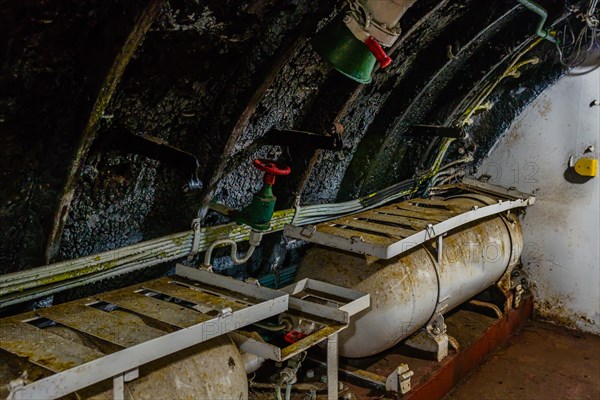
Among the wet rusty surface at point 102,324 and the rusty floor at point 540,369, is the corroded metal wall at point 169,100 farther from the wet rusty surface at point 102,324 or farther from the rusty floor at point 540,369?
the rusty floor at point 540,369

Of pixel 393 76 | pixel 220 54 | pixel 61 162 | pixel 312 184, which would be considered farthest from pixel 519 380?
pixel 61 162

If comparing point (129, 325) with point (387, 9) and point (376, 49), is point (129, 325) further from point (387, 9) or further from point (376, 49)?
point (387, 9)

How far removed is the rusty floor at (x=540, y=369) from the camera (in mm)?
4453

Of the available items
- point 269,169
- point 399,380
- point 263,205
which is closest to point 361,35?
point 269,169

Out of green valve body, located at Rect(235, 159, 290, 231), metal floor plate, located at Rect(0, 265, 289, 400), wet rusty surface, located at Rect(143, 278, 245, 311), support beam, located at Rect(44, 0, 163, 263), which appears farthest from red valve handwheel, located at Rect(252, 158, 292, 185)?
support beam, located at Rect(44, 0, 163, 263)

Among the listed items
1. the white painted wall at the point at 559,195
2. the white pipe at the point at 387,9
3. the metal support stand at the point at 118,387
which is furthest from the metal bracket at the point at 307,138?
the white painted wall at the point at 559,195

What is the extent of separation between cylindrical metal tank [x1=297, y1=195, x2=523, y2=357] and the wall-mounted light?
4.53ft

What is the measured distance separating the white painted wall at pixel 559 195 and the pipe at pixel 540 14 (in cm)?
86

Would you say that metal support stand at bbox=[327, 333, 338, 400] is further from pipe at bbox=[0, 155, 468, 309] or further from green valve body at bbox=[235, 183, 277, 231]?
pipe at bbox=[0, 155, 468, 309]

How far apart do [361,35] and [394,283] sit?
5.50ft

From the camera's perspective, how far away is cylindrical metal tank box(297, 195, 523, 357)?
139 inches

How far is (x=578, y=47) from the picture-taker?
5.22m

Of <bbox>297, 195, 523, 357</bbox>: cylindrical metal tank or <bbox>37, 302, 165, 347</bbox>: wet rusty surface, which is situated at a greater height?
<bbox>37, 302, 165, 347</bbox>: wet rusty surface

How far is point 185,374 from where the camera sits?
225 cm
